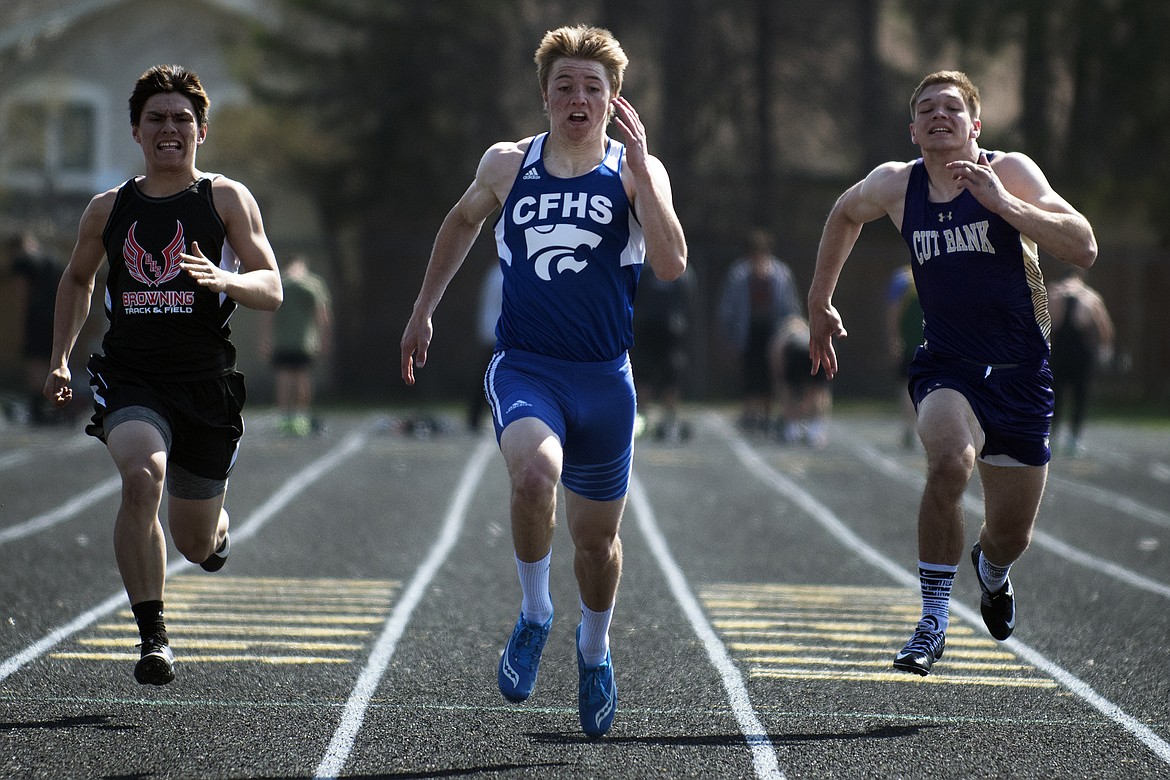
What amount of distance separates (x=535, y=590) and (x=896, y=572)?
4886 mm

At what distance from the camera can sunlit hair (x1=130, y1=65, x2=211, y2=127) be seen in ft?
17.8

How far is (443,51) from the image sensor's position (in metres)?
26.5

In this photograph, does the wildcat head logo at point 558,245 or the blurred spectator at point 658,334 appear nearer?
the wildcat head logo at point 558,245

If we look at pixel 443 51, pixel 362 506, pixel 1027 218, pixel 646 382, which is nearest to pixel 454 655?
pixel 1027 218

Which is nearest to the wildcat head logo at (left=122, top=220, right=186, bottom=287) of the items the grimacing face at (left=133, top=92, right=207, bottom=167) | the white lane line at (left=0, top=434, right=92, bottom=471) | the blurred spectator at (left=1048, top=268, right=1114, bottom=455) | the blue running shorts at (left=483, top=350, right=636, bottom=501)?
the grimacing face at (left=133, top=92, right=207, bottom=167)

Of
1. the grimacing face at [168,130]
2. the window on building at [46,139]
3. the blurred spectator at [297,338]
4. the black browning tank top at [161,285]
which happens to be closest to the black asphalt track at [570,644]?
the black browning tank top at [161,285]

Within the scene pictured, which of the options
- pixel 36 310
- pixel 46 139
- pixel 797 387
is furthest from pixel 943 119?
pixel 46 139

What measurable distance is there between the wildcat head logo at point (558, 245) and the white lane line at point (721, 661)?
5.67 ft

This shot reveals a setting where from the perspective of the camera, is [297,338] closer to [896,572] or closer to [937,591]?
[896,572]

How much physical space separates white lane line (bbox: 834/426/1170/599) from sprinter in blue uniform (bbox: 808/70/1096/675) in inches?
144

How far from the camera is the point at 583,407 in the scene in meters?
5.05

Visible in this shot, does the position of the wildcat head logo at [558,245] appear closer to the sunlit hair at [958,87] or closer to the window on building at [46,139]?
the sunlit hair at [958,87]

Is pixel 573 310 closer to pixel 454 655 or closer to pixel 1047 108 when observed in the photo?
pixel 454 655

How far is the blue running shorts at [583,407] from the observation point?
5.04m
